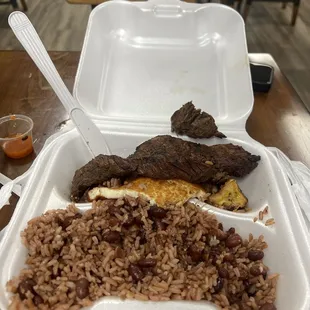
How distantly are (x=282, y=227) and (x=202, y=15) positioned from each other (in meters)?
1.75

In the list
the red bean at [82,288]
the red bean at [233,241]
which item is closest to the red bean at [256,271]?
the red bean at [233,241]

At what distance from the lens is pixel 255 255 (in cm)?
157

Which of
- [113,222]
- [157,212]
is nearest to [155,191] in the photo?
[157,212]

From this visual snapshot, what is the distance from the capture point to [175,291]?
1414mm

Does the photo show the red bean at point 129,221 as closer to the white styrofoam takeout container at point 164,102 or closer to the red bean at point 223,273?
the white styrofoam takeout container at point 164,102

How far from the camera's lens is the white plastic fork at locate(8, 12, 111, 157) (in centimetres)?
178


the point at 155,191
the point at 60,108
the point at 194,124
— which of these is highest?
the point at 194,124

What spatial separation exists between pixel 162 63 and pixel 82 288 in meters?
1.72

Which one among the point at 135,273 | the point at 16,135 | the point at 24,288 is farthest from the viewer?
the point at 16,135

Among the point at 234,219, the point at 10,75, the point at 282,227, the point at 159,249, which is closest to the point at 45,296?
the point at 159,249

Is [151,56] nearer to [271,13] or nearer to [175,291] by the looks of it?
[175,291]

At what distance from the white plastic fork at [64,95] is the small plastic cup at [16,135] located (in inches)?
16.7

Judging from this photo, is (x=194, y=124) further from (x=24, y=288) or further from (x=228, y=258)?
(x=24, y=288)

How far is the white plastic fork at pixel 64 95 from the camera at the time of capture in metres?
1.78
